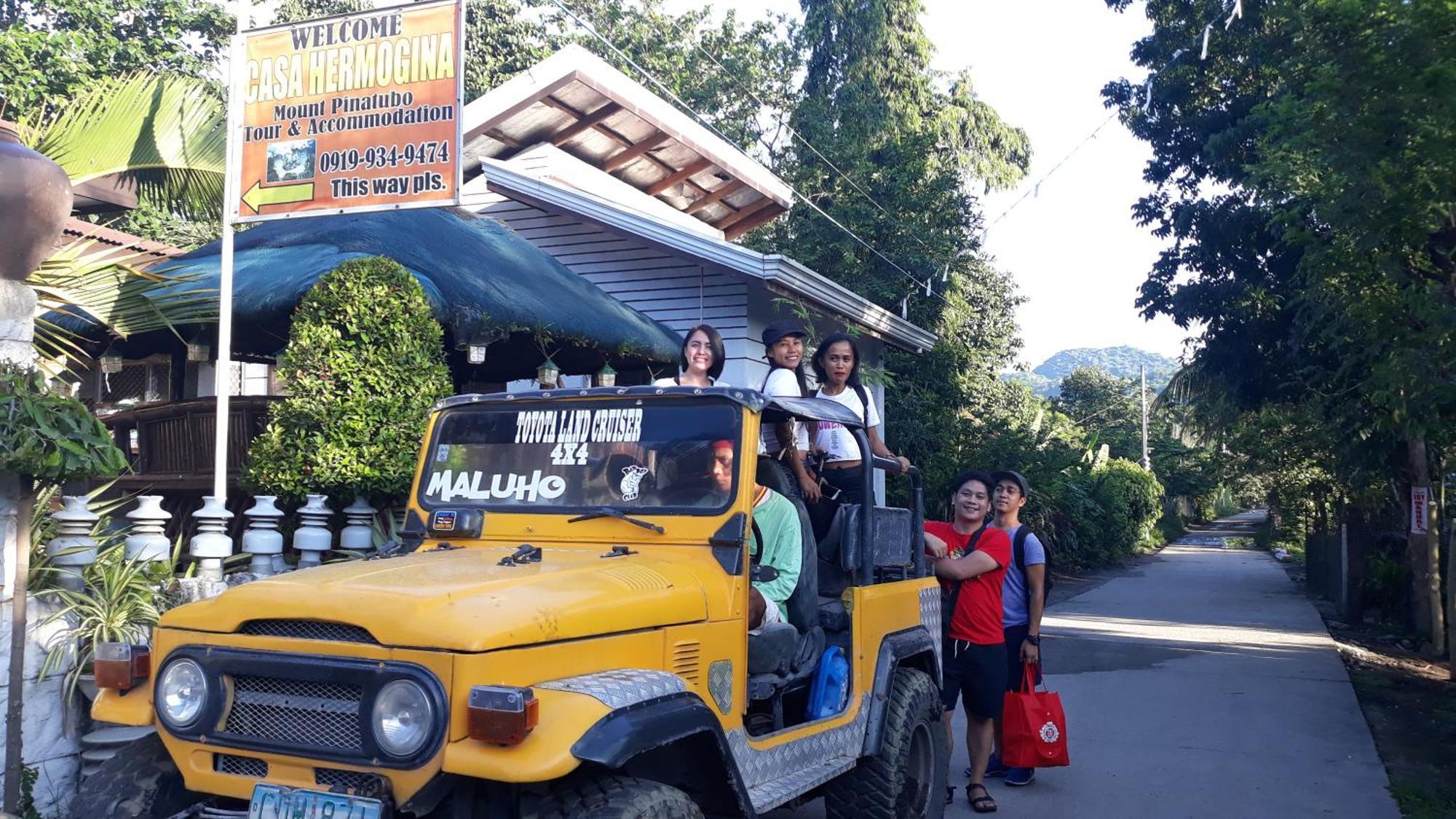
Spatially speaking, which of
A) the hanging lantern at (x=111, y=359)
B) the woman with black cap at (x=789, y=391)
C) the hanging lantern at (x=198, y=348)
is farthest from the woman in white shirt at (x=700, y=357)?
the hanging lantern at (x=111, y=359)

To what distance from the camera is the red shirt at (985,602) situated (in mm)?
6250

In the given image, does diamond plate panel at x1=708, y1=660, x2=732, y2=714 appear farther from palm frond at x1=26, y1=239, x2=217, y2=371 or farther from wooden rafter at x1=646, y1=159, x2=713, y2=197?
wooden rafter at x1=646, y1=159, x2=713, y2=197

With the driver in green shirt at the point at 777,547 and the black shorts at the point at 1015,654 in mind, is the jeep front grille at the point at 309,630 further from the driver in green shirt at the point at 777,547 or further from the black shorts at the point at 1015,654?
the black shorts at the point at 1015,654

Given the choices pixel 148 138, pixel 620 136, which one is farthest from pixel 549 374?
pixel 620 136

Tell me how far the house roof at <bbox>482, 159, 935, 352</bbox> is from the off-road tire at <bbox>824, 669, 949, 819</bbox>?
6.52 meters

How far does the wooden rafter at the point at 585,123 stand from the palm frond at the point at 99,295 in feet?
21.9

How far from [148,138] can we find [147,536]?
9.25ft

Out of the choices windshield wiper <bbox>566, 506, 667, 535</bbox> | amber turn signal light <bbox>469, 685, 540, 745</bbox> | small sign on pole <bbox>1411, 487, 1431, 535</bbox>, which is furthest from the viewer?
small sign on pole <bbox>1411, 487, 1431, 535</bbox>

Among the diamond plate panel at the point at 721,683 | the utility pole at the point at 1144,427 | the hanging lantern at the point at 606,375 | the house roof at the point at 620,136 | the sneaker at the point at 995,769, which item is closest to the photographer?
the diamond plate panel at the point at 721,683

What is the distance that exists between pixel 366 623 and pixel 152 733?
1000 millimetres

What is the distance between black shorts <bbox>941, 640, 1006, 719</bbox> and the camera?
6285 millimetres

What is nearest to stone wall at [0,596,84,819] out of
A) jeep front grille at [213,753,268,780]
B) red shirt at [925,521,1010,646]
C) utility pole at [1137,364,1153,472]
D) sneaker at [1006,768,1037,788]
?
jeep front grille at [213,753,268,780]

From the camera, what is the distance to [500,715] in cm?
300

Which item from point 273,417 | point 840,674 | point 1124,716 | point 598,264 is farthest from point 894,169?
point 840,674
